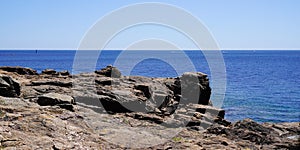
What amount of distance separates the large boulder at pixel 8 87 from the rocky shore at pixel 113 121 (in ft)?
0.15

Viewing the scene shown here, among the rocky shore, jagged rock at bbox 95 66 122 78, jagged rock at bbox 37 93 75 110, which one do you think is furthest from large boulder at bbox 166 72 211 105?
jagged rock at bbox 37 93 75 110

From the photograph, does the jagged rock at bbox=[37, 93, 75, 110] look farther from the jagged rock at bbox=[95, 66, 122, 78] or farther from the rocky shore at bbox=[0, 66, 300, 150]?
the jagged rock at bbox=[95, 66, 122, 78]

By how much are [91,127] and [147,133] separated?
8.23 feet

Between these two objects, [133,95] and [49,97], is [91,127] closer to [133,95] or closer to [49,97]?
[49,97]

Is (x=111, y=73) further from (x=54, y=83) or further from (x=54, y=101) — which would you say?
(x=54, y=101)

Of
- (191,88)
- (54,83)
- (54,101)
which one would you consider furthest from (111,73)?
(54,101)

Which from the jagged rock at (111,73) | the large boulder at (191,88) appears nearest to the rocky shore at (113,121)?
the large boulder at (191,88)

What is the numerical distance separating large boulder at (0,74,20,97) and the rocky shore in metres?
0.05

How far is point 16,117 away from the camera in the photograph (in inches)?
513

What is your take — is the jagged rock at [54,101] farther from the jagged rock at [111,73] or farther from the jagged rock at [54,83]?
the jagged rock at [111,73]

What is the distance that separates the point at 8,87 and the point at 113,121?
5533 mm

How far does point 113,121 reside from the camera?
55.4 feet

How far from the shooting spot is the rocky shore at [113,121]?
12492 millimetres

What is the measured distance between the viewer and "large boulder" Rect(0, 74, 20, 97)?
56.1 ft
